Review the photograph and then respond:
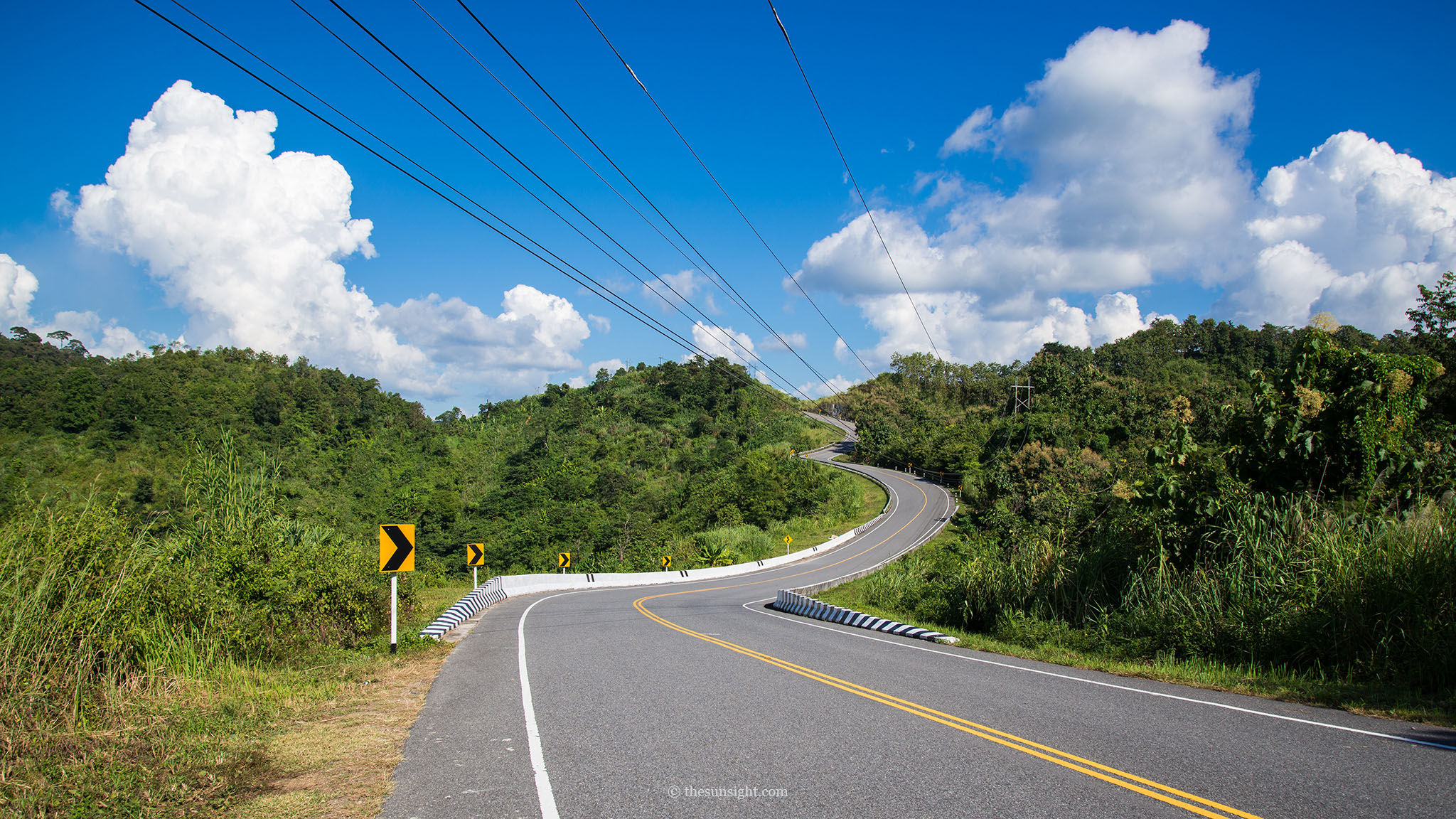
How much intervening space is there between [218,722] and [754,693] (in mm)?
5260

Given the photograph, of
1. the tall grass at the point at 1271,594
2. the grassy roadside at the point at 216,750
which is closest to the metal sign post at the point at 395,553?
the grassy roadside at the point at 216,750

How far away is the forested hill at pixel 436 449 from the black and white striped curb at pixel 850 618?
107 feet

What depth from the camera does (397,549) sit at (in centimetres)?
1171

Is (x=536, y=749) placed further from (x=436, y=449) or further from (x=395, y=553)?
(x=436, y=449)

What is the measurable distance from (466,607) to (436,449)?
80.4m

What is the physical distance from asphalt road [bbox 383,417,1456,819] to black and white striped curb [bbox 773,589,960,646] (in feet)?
9.52

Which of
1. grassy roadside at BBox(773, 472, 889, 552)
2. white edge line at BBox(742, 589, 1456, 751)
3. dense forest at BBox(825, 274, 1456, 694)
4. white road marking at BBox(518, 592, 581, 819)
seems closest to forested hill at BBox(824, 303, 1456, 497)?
dense forest at BBox(825, 274, 1456, 694)

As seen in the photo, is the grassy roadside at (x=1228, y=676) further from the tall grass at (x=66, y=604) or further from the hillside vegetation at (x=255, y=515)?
the tall grass at (x=66, y=604)

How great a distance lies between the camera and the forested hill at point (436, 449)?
203 ft

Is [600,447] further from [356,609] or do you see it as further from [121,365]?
[356,609]

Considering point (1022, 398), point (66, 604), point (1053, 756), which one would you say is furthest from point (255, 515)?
point (1022, 398)

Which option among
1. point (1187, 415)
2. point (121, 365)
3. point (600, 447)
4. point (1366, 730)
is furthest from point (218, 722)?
point (121, 365)

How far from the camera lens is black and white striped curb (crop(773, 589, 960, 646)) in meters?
13.7

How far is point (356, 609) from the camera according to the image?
42.8 feet
